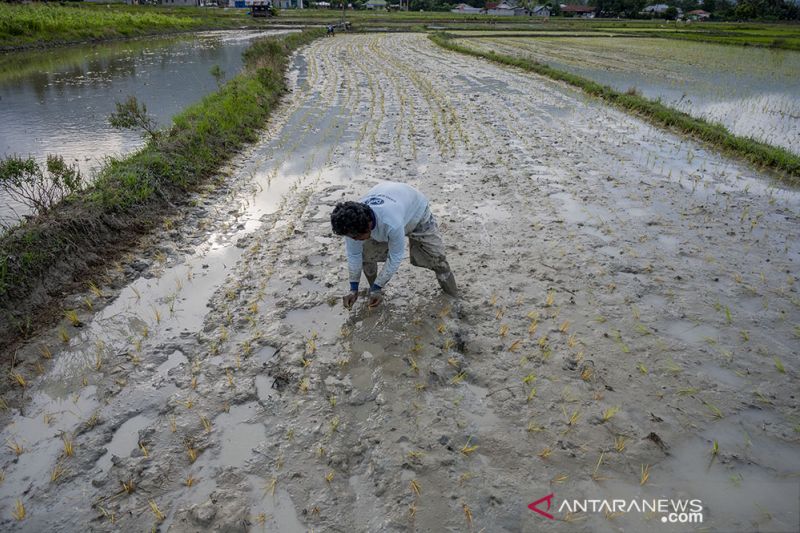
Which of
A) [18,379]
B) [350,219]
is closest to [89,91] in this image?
[18,379]

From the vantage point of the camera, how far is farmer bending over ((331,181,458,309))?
324 centimetres

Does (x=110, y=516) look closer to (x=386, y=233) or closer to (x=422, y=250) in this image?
(x=386, y=233)

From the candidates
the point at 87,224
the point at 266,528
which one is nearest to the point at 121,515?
the point at 266,528

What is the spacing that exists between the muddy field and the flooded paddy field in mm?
5738

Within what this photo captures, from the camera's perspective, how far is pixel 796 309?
4246mm

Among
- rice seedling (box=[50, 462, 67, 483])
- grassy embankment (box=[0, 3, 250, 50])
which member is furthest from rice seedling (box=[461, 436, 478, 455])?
grassy embankment (box=[0, 3, 250, 50])

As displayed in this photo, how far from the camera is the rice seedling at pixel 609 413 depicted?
319 cm

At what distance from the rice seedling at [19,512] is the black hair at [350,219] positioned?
2444mm

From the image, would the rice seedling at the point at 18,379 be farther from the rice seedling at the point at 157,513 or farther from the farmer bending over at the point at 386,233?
the farmer bending over at the point at 386,233

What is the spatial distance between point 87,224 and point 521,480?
17.0ft

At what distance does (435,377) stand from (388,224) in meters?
1.25

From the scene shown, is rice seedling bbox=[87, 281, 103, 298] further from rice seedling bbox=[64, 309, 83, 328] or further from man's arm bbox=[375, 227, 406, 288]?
man's arm bbox=[375, 227, 406, 288]

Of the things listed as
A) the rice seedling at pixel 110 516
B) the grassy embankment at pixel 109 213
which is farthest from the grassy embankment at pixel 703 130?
the rice seedling at pixel 110 516

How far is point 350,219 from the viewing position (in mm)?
3172
